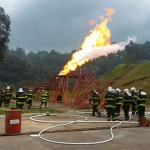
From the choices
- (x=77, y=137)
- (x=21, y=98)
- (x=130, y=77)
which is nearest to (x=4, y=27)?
(x=130, y=77)

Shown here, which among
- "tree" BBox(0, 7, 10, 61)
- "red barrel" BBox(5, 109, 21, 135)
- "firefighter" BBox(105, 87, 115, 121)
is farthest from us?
"tree" BBox(0, 7, 10, 61)

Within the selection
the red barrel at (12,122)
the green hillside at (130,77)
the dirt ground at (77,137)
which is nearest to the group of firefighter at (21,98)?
the dirt ground at (77,137)

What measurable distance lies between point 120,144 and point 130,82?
1429 inches

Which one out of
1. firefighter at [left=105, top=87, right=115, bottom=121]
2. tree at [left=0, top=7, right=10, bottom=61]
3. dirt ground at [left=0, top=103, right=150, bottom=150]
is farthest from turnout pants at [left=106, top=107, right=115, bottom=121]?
tree at [left=0, top=7, right=10, bottom=61]

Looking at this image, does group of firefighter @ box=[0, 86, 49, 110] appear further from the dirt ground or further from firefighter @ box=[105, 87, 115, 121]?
firefighter @ box=[105, 87, 115, 121]

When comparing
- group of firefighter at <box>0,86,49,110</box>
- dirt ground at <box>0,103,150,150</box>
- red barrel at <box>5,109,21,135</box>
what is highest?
group of firefighter at <box>0,86,49,110</box>

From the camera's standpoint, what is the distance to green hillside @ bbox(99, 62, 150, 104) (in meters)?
44.7

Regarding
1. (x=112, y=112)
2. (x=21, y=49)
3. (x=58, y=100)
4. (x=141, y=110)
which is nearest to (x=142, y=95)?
(x=141, y=110)

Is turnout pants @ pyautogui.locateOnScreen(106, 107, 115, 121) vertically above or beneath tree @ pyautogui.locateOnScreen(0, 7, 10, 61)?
beneath

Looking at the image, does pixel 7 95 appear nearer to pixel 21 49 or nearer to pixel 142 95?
pixel 142 95

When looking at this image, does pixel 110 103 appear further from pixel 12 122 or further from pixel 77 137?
pixel 12 122

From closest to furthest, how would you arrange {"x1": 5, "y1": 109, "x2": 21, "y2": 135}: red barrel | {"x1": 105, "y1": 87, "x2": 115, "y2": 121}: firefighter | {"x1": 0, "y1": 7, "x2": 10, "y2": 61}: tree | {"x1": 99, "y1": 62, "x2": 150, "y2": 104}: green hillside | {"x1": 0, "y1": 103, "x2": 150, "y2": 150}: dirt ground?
{"x1": 0, "y1": 103, "x2": 150, "y2": 150}: dirt ground, {"x1": 5, "y1": 109, "x2": 21, "y2": 135}: red barrel, {"x1": 105, "y1": 87, "x2": 115, "y2": 121}: firefighter, {"x1": 99, "y1": 62, "x2": 150, "y2": 104}: green hillside, {"x1": 0, "y1": 7, "x2": 10, "y2": 61}: tree

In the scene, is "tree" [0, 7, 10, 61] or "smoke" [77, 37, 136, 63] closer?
"smoke" [77, 37, 136, 63]

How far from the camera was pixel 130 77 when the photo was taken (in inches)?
2040
